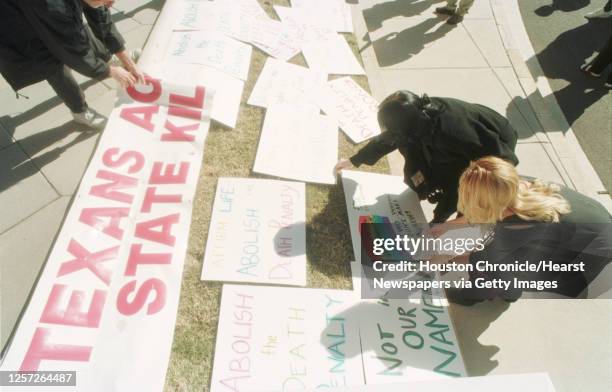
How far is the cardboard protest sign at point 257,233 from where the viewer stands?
2011 millimetres

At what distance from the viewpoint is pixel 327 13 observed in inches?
155

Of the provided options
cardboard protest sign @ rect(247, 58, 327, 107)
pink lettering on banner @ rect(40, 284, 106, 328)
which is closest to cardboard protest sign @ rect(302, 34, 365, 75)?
cardboard protest sign @ rect(247, 58, 327, 107)

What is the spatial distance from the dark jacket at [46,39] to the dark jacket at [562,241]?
7.93 ft

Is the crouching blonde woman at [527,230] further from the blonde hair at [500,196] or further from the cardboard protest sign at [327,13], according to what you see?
the cardboard protest sign at [327,13]

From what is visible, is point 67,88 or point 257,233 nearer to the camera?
point 257,233

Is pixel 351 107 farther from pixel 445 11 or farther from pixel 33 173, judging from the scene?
pixel 33 173

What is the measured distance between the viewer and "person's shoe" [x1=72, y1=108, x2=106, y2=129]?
2.48m

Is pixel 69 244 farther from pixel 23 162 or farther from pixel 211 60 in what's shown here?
pixel 211 60

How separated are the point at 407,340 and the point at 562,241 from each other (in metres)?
0.93

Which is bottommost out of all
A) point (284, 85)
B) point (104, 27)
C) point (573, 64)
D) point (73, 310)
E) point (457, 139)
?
point (73, 310)

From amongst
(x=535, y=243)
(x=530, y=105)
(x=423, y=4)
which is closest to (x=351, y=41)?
(x=423, y=4)

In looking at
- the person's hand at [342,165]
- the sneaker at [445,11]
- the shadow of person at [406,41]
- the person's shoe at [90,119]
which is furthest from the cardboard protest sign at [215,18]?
the sneaker at [445,11]

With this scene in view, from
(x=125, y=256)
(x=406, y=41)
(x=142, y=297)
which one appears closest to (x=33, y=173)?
(x=125, y=256)

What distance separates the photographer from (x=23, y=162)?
7.70 feet
